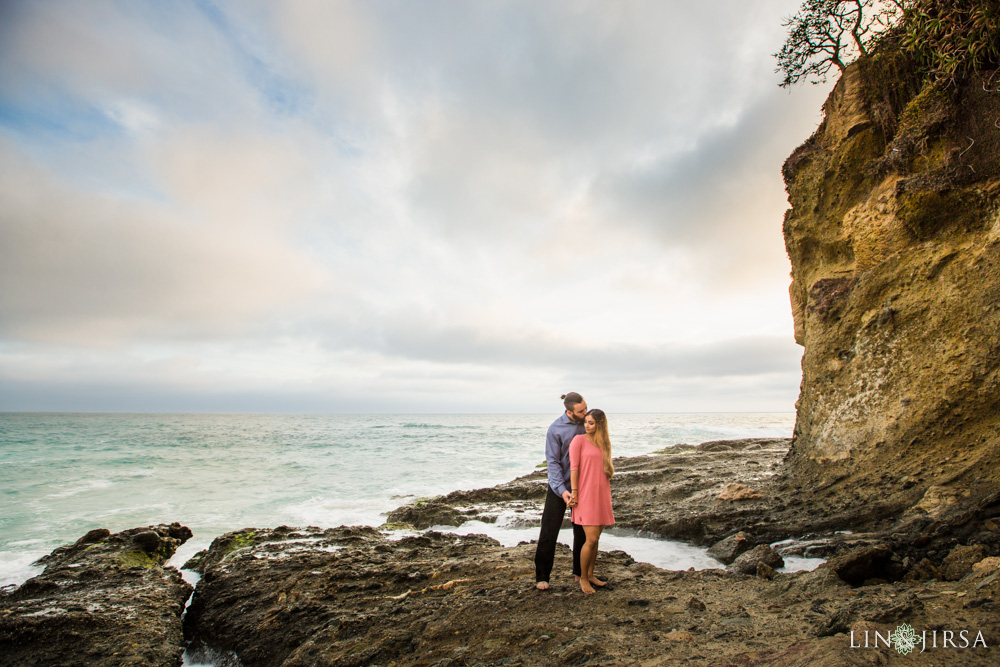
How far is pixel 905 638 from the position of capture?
8.96 feet

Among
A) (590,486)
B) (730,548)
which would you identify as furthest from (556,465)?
(730,548)

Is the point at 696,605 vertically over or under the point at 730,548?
over

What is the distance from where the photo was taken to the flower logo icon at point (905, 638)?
262 cm

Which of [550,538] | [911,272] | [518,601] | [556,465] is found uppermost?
[911,272]

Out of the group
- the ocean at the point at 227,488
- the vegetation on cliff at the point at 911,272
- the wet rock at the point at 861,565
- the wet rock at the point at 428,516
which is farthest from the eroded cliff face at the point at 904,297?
the wet rock at the point at 428,516

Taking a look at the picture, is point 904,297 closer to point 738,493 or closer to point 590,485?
point 738,493

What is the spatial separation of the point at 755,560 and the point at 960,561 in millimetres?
1893

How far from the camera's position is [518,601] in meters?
4.46

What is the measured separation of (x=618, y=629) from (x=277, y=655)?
10.3ft

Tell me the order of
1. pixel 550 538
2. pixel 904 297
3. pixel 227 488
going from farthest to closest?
1. pixel 227 488
2. pixel 904 297
3. pixel 550 538

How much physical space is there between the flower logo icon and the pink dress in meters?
2.25

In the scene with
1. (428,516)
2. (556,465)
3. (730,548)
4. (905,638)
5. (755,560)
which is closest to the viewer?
(905,638)

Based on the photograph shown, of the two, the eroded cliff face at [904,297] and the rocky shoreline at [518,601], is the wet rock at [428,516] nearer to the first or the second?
the rocky shoreline at [518,601]

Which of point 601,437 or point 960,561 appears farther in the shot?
point 601,437
